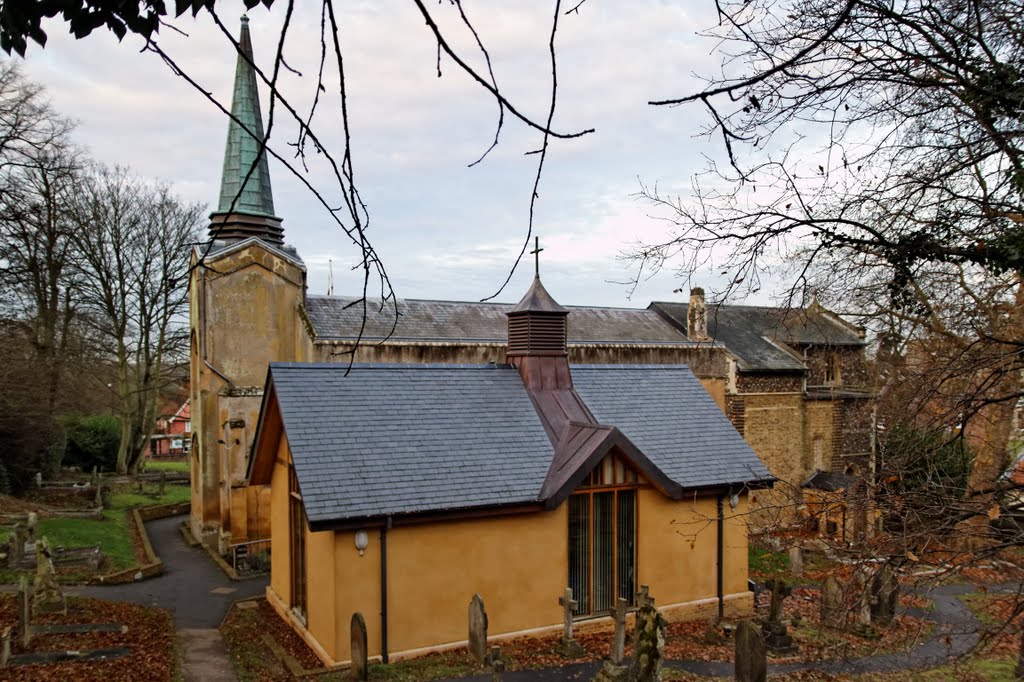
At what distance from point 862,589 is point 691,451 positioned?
363 inches

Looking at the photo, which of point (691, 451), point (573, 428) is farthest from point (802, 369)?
point (573, 428)

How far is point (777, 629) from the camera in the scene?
12430mm

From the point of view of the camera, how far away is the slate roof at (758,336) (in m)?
25.6

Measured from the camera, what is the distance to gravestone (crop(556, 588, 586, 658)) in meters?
11.8

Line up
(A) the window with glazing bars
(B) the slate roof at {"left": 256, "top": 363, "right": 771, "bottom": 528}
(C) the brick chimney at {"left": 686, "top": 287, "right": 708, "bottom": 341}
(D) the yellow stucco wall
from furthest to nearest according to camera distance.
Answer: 1. (C) the brick chimney at {"left": 686, "top": 287, "right": 708, "bottom": 341}
2. (A) the window with glazing bars
3. (B) the slate roof at {"left": 256, "top": 363, "right": 771, "bottom": 528}
4. (D) the yellow stucco wall

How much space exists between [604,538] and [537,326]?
4638mm

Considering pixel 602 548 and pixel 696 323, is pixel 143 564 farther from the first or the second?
pixel 696 323

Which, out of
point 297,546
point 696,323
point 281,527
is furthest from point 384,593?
point 696,323

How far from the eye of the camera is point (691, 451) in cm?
1462

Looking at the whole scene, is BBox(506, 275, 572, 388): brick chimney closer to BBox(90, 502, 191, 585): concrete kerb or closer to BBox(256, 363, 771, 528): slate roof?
BBox(256, 363, 771, 528): slate roof

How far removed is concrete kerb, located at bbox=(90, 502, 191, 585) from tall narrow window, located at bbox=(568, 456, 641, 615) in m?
11.4

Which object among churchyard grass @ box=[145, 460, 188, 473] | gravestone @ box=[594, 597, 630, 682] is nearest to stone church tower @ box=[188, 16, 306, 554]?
gravestone @ box=[594, 597, 630, 682]

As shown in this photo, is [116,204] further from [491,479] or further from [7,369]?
[491,479]

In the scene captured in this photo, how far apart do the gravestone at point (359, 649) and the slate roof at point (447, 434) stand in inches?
59.8
